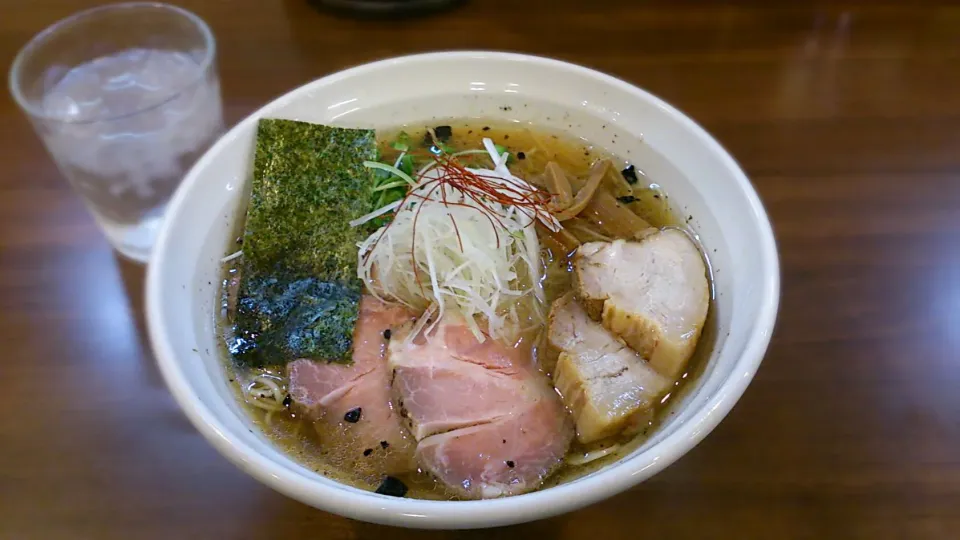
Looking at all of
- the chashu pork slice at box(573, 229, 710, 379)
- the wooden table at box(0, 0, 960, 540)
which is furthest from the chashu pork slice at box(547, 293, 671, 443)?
the wooden table at box(0, 0, 960, 540)

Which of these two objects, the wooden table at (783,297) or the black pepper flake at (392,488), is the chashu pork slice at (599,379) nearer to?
the wooden table at (783,297)

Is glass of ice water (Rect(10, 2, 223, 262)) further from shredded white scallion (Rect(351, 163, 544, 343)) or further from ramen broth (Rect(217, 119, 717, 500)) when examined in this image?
shredded white scallion (Rect(351, 163, 544, 343))

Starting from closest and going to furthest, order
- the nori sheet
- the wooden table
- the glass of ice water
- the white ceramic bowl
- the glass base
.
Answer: the white ceramic bowl → the wooden table → the nori sheet → the glass of ice water → the glass base

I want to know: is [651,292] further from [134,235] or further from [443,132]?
[134,235]

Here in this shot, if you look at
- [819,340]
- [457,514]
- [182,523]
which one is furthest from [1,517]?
[819,340]

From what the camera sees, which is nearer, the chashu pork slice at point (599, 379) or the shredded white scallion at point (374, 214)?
the chashu pork slice at point (599, 379)

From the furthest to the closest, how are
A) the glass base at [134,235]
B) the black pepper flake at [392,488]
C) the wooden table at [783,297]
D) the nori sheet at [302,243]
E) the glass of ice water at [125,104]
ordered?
the glass base at [134,235] < the glass of ice water at [125,104] < the nori sheet at [302,243] < the wooden table at [783,297] < the black pepper flake at [392,488]

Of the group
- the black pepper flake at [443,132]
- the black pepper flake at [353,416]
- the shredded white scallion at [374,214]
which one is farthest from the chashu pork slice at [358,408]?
the black pepper flake at [443,132]
